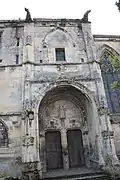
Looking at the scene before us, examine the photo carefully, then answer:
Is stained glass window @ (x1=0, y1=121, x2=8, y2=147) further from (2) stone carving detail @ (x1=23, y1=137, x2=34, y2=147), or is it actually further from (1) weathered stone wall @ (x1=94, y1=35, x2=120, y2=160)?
(1) weathered stone wall @ (x1=94, y1=35, x2=120, y2=160)

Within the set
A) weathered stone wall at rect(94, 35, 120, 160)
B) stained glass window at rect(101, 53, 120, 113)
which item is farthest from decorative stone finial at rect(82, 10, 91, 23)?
stained glass window at rect(101, 53, 120, 113)

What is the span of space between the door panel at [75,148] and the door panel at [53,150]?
717 millimetres

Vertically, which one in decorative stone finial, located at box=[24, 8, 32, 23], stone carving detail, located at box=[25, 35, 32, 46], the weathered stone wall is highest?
decorative stone finial, located at box=[24, 8, 32, 23]

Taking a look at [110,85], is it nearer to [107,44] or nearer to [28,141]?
[107,44]

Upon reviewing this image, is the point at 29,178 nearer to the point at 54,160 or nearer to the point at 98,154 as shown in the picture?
the point at 54,160

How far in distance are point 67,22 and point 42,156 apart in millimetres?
10080

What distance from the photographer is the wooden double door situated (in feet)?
34.2

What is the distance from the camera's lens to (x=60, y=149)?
417 inches

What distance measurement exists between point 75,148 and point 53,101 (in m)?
3.51

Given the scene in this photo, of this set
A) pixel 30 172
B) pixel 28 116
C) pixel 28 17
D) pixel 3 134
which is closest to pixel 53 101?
pixel 28 116

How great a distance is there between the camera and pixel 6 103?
9859 mm

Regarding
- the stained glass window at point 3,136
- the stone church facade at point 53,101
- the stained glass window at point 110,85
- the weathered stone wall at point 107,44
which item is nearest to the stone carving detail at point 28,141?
the stone church facade at point 53,101

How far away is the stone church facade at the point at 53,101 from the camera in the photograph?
877 centimetres

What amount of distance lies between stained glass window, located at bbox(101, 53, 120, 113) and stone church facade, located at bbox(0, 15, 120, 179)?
74mm
